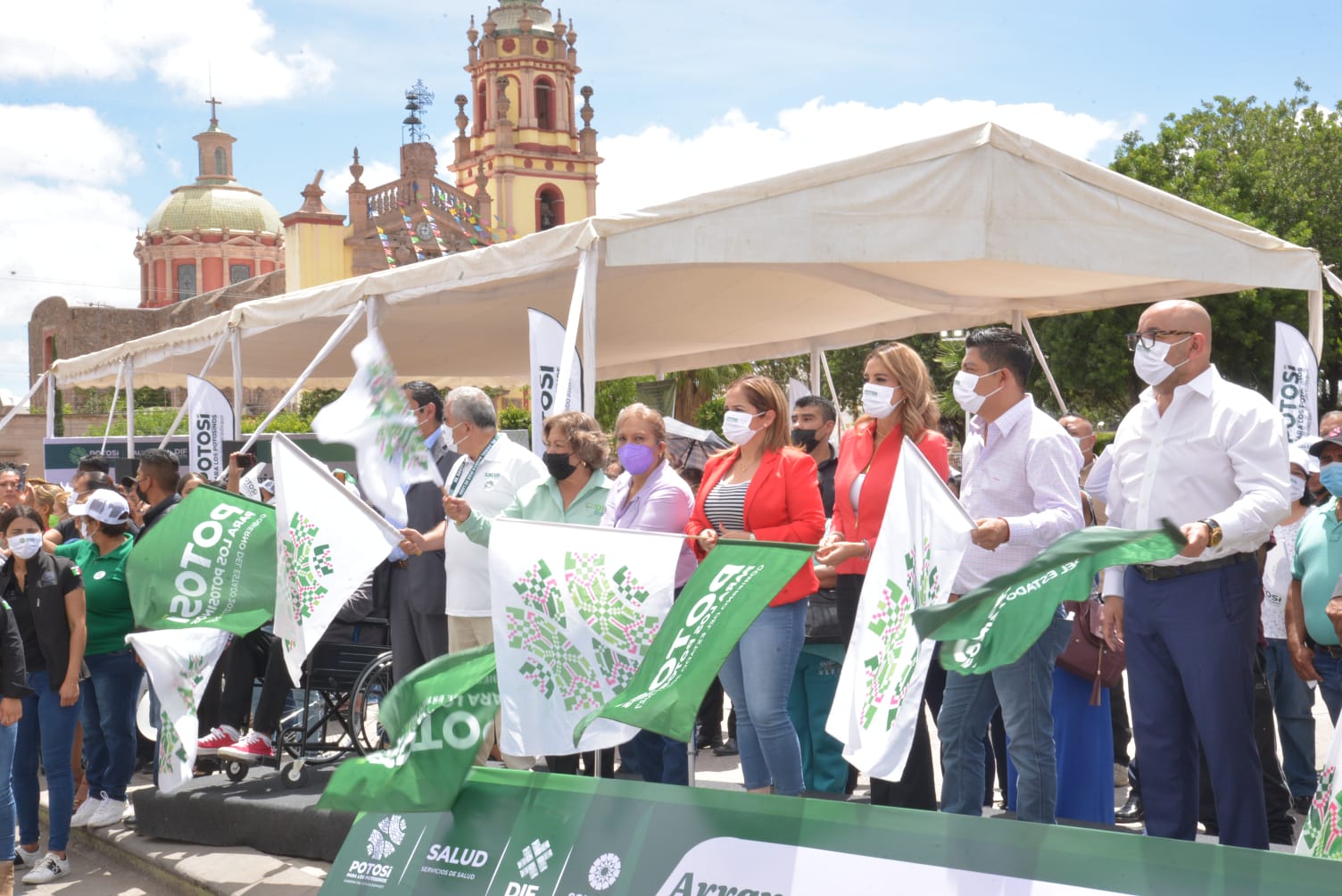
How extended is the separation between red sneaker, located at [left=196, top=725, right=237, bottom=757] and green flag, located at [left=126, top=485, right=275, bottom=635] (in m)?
0.96

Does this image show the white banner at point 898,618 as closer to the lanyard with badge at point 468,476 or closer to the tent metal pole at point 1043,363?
the lanyard with badge at point 468,476

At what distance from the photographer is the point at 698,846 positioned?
3.87 metres

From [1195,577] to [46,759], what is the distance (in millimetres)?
5244

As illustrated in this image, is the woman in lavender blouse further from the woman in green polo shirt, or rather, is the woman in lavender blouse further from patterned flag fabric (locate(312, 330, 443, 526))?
the woman in green polo shirt

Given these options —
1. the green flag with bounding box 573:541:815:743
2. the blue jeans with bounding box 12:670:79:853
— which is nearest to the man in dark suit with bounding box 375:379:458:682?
the blue jeans with bounding box 12:670:79:853

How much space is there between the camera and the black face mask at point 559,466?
233 inches

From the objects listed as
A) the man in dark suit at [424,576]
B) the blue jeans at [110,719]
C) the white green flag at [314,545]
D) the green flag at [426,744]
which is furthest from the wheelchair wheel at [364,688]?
the green flag at [426,744]

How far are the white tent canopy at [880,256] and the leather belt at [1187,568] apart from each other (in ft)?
14.4

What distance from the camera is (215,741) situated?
22.2 ft

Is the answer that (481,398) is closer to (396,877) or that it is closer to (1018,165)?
(396,877)

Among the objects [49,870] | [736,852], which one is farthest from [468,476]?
[736,852]

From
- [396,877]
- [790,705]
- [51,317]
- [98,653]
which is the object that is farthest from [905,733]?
[51,317]

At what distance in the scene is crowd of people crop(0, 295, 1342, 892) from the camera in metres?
4.07

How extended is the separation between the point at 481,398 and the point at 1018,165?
3.93m
